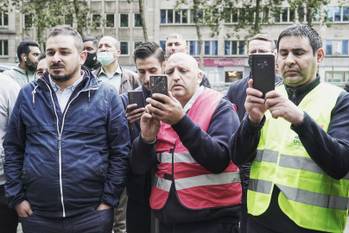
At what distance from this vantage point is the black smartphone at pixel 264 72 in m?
3.14

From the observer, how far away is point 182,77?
3945 mm

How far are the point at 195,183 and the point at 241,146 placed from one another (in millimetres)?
533

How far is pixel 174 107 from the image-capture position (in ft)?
11.5

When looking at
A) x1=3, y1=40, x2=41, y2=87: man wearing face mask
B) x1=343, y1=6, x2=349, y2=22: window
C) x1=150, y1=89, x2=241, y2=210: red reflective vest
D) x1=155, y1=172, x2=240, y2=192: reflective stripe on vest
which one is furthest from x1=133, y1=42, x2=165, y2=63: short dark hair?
x1=343, y1=6, x2=349, y2=22: window

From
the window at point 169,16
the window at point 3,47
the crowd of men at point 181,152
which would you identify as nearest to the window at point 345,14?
the window at point 169,16

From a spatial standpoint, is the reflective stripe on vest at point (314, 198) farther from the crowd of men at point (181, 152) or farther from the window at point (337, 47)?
the window at point (337, 47)

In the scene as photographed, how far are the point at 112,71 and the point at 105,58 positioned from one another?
19 cm

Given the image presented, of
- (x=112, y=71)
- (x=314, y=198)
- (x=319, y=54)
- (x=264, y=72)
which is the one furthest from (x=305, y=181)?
(x=112, y=71)

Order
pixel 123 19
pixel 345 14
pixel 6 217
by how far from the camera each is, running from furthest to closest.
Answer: pixel 123 19 → pixel 345 14 → pixel 6 217

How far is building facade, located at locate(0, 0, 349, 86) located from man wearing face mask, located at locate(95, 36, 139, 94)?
148 feet

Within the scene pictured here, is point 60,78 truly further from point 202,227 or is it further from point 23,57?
point 23,57

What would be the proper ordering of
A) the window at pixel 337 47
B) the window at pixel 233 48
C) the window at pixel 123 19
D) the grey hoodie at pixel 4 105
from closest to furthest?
the grey hoodie at pixel 4 105 < the window at pixel 337 47 < the window at pixel 233 48 < the window at pixel 123 19

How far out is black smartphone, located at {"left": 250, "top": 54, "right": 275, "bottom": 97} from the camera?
3137 mm

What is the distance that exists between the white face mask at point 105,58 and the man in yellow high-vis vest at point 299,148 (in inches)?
146
